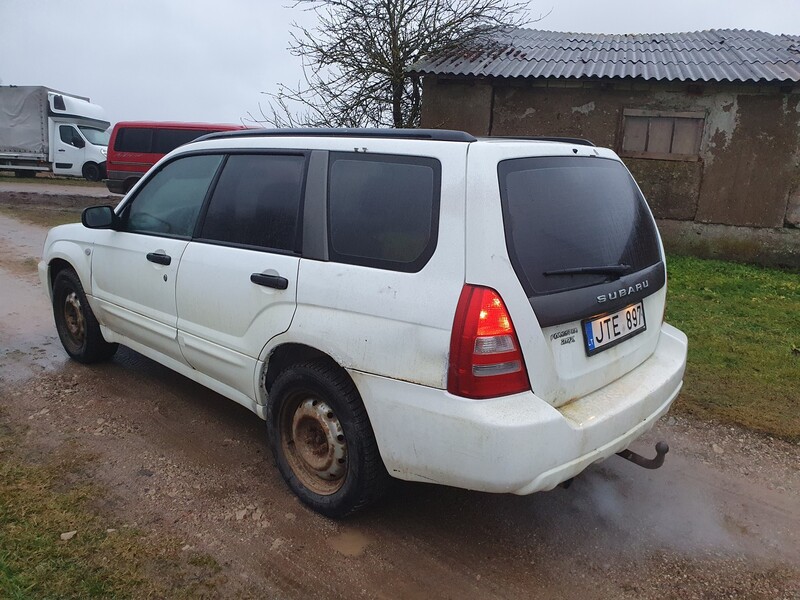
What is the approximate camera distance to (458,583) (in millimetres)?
2455

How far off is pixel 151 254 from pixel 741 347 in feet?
16.0

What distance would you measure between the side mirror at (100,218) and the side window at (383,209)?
195 cm

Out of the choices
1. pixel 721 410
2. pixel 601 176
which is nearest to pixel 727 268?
pixel 721 410

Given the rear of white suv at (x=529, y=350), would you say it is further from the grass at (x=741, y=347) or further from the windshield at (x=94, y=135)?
the windshield at (x=94, y=135)

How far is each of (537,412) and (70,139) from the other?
2339 cm

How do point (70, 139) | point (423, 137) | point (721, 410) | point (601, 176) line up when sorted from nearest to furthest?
point (423, 137) < point (601, 176) < point (721, 410) < point (70, 139)

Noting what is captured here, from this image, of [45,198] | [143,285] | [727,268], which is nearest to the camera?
[143,285]

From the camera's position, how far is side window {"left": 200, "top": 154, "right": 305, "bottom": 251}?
295cm

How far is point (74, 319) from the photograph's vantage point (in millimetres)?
4637

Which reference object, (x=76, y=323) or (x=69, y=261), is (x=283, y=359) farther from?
(x=76, y=323)

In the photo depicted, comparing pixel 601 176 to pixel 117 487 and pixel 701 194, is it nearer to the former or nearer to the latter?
pixel 117 487

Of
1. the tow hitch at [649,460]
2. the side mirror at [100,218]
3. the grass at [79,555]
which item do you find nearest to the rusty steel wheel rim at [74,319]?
the side mirror at [100,218]

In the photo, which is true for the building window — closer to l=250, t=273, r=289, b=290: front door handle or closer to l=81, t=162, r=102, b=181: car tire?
l=250, t=273, r=289, b=290: front door handle

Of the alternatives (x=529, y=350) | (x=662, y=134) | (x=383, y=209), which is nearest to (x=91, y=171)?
(x=662, y=134)
